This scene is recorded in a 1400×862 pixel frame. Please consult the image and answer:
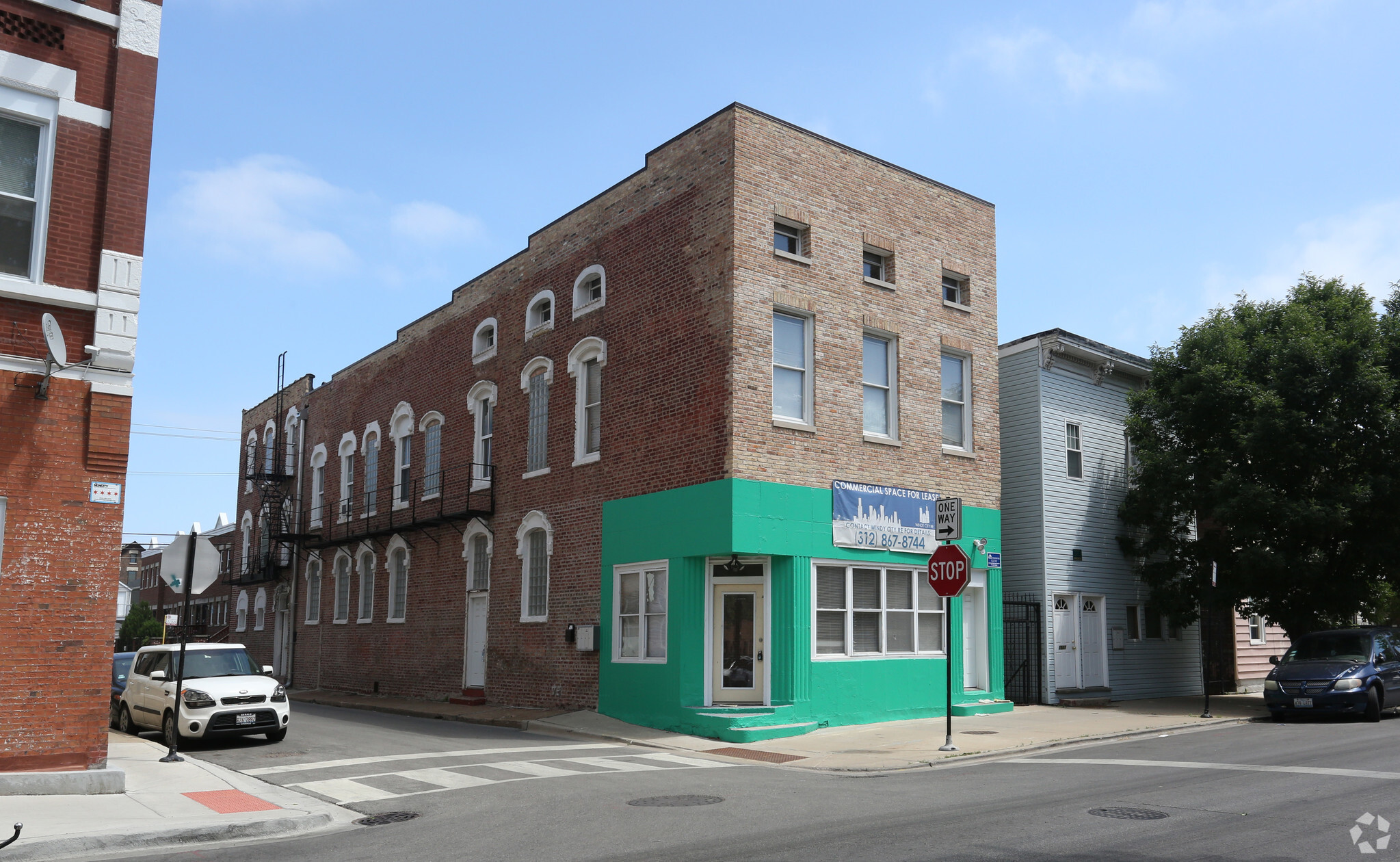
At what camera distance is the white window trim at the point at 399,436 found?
29.6 metres

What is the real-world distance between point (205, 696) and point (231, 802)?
19.4ft

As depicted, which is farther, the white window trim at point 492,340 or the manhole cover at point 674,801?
the white window trim at point 492,340

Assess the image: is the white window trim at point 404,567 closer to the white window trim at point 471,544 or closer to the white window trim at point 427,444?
the white window trim at point 427,444

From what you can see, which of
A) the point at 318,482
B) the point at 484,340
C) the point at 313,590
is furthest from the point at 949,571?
the point at 318,482

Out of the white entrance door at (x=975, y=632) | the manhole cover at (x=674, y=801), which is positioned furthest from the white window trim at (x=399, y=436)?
the manhole cover at (x=674, y=801)

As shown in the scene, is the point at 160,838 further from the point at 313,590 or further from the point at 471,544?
the point at 313,590

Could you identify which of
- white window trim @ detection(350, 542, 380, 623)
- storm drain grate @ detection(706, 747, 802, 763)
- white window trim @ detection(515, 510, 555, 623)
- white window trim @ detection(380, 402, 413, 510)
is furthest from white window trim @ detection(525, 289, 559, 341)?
storm drain grate @ detection(706, 747, 802, 763)

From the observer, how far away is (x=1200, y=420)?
75.3 feet

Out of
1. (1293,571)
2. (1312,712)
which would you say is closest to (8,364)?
(1312,712)

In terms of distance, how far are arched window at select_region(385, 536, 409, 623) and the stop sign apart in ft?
57.0

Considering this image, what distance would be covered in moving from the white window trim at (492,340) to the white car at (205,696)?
31.8 feet

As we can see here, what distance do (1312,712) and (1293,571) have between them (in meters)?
3.41

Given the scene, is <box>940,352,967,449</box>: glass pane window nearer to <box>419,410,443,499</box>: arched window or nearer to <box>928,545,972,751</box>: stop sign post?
<box>928,545,972,751</box>: stop sign post

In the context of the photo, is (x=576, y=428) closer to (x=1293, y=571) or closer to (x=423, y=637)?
(x=423, y=637)
